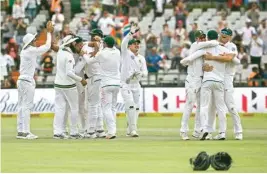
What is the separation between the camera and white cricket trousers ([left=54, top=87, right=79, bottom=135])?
2484cm

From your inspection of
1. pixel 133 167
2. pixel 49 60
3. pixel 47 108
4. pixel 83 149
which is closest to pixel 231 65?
pixel 83 149

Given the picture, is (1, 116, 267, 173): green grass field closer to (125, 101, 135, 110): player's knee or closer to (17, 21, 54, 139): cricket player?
(17, 21, 54, 139): cricket player

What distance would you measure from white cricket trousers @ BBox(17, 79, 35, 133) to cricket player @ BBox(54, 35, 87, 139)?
60cm

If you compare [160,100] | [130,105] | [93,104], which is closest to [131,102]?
[130,105]

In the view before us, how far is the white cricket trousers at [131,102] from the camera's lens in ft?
84.0

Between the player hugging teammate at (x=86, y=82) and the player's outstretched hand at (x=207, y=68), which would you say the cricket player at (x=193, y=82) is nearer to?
the player's outstretched hand at (x=207, y=68)

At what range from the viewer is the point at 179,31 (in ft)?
132

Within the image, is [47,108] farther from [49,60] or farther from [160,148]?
[160,148]

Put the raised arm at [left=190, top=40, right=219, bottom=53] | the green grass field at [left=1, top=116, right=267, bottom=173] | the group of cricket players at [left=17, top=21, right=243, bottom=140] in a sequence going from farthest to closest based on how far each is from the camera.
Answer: the group of cricket players at [left=17, top=21, right=243, bottom=140], the raised arm at [left=190, top=40, right=219, bottom=53], the green grass field at [left=1, top=116, right=267, bottom=173]

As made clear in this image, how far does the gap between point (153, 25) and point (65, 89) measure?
1704cm

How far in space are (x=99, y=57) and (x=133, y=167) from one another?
664 centimetres

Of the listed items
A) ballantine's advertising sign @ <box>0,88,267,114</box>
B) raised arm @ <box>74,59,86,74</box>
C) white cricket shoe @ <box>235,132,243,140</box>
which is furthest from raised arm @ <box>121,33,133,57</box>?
ballantine's advertising sign @ <box>0,88,267,114</box>

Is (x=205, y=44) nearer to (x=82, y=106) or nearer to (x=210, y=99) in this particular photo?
(x=210, y=99)

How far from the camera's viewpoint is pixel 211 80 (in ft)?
78.7
